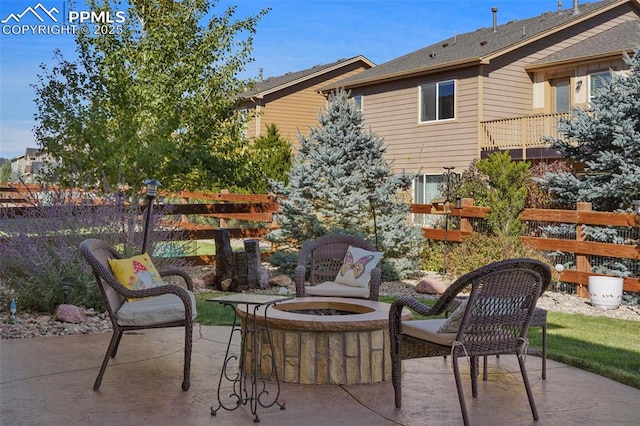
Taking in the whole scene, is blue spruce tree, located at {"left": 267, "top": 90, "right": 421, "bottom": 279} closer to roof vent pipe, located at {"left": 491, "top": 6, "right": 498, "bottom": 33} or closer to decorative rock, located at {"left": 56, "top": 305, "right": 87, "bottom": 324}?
decorative rock, located at {"left": 56, "top": 305, "right": 87, "bottom": 324}

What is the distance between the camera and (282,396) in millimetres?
4445

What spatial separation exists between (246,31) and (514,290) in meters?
9.88

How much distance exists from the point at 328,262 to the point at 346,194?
12.4 ft

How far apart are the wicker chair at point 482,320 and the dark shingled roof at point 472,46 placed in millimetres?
13332

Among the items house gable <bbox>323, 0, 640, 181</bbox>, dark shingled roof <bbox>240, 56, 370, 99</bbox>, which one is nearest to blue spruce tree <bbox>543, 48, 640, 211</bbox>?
house gable <bbox>323, 0, 640, 181</bbox>

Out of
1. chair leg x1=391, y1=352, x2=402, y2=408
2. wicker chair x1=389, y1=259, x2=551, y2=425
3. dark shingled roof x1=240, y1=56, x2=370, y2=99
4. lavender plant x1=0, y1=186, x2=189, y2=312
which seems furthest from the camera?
dark shingled roof x1=240, y1=56, x2=370, y2=99

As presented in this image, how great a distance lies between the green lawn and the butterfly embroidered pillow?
1294 mm

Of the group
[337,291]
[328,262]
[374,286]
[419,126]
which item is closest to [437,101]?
[419,126]

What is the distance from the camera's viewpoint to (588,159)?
11.5m

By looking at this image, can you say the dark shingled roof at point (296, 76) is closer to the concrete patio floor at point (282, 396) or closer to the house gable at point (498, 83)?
the house gable at point (498, 83)

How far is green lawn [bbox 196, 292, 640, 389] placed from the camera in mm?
5254

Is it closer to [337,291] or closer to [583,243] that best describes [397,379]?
[337,291]

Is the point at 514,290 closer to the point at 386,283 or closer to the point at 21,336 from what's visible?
the point at 21,336

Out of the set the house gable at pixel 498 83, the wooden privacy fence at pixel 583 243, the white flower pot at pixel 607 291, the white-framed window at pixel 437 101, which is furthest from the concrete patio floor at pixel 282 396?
the white-framed window at pixel 437 101
